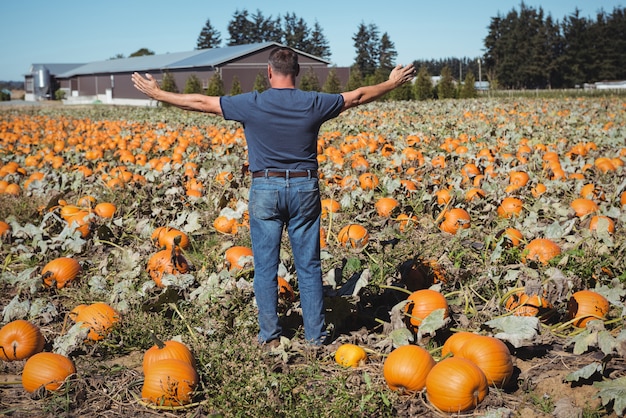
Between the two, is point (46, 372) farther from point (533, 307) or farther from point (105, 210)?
point (105, 210)

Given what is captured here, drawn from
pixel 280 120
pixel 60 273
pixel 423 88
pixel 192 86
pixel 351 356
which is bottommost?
pixel 351 356

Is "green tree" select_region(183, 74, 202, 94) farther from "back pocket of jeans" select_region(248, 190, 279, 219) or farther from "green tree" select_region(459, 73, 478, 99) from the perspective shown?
"back pocket of jeans" select_region(248, 190, 279, 219)

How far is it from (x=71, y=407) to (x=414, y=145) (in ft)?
32.1

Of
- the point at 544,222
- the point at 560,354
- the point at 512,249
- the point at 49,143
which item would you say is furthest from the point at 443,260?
the point at 49,143

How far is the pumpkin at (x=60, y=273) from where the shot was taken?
17.5 ft

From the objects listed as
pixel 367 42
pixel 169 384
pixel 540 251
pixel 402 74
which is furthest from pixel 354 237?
pixel 367 42

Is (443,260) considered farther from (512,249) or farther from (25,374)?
(25,374)

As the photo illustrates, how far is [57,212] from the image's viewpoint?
7516 mm

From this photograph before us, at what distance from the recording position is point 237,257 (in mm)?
5340

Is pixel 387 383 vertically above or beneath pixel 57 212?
beneath

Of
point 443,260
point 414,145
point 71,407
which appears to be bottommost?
point 71,407

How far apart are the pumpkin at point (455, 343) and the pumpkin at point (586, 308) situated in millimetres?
950

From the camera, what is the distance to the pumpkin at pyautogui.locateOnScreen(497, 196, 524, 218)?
680cm

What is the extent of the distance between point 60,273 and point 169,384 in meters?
2.49
